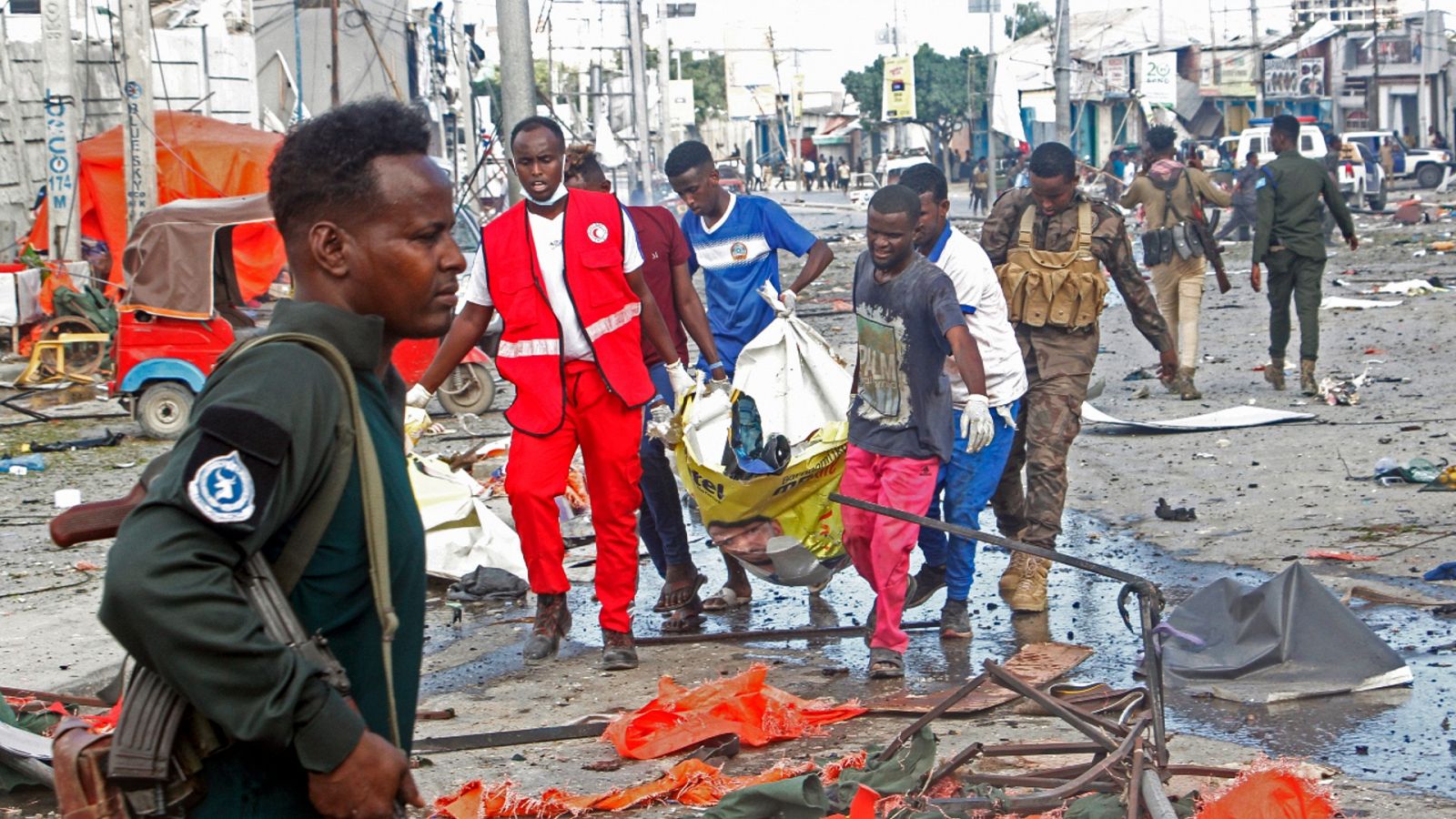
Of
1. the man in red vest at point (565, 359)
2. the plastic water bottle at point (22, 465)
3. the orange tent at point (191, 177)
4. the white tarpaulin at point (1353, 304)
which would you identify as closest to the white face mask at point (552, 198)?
the man in red vest at point (565, 359)

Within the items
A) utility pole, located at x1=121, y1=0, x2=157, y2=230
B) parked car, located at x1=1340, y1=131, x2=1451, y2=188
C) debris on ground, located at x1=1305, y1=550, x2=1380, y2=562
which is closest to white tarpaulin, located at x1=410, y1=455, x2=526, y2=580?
debris on ground, located at x1=1305, y1=550, x2=1380, y2=562

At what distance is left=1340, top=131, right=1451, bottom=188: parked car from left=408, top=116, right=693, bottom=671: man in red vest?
132 ft

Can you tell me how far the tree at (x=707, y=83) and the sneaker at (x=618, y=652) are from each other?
90.5 metres

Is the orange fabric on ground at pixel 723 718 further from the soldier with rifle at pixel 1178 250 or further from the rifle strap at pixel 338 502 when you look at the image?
the soldier with rifle at pixel 1178 250

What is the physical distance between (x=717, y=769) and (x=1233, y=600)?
7.05 feet

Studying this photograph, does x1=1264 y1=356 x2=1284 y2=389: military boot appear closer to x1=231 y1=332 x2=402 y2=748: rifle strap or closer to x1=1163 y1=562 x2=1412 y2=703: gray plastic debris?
x1=1163 y1=562 x2=1412 y2=703: gray plastic debris

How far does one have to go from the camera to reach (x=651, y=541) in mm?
7199

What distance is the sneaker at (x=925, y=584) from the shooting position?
22.3 feet

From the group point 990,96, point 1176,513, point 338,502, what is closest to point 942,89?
point 990,96

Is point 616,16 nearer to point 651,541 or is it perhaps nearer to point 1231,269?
point 1231,269

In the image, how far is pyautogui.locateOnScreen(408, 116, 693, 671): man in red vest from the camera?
605 centimetres

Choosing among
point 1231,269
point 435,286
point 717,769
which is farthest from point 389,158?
point 1231,269

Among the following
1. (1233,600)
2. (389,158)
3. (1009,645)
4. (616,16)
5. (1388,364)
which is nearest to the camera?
(389,158)

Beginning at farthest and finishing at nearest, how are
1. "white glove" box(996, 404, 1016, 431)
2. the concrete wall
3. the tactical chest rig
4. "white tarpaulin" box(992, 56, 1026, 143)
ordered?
"white tarpaulin" box(992, 56, 1026, 143) → the concrete wall → the tactical chest rig → "white glove" box(996, 404, 1016, 431)
